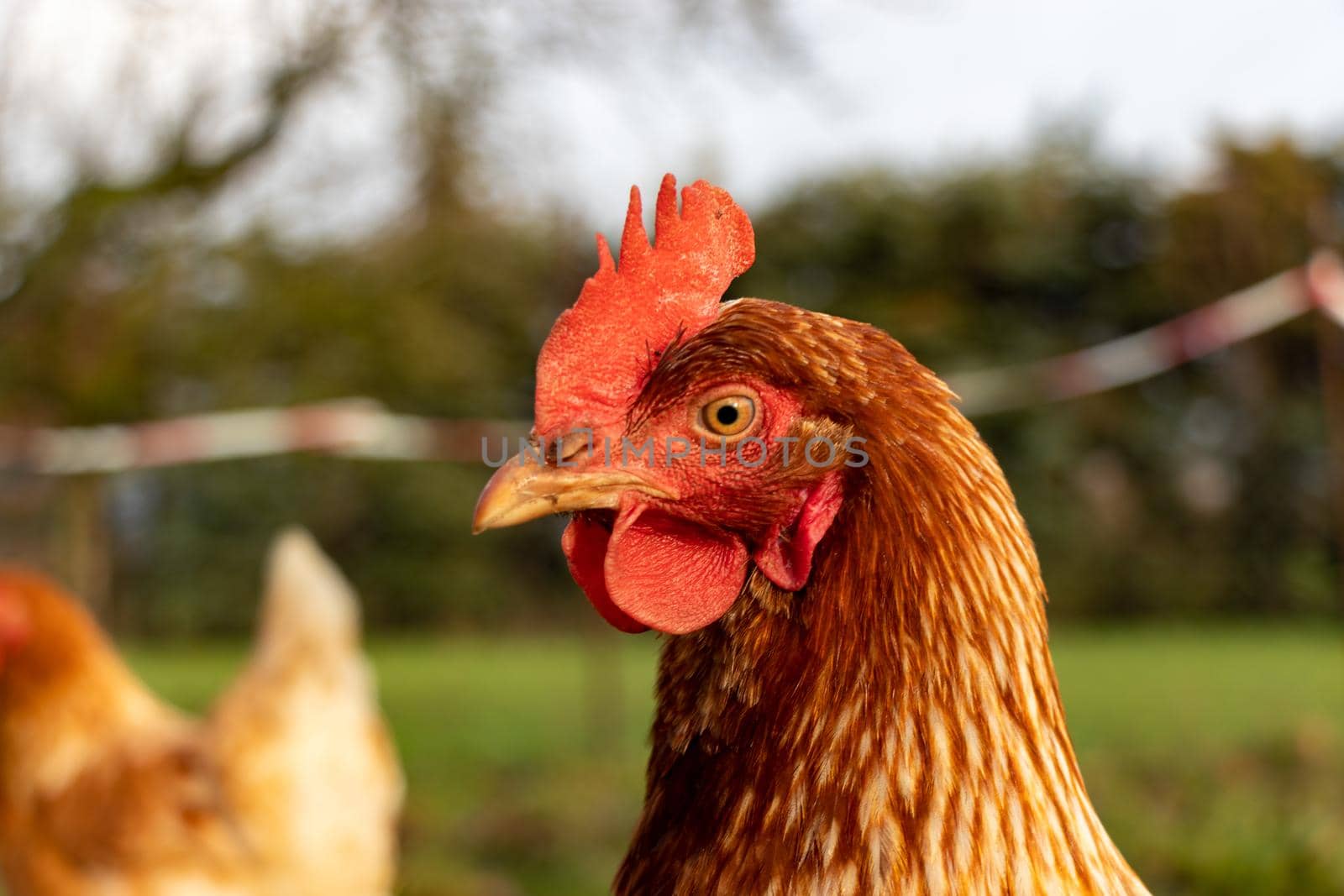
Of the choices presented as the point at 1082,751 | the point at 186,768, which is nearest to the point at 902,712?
the point at 186,768

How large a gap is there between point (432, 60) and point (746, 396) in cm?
455

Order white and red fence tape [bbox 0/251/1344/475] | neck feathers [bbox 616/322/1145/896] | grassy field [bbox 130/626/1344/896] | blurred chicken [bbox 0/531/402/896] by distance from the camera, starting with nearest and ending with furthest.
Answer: neck feathers [bbox 616/322/1145/896] → blurred chicken [bbox 0/531/402/896] → grassy field [bbox 130/626/1344/896] → white and red fence tape [bbox 0/251/1344/475]

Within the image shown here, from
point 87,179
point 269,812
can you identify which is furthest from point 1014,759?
point 87,179

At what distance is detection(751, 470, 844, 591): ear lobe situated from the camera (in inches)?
49.6

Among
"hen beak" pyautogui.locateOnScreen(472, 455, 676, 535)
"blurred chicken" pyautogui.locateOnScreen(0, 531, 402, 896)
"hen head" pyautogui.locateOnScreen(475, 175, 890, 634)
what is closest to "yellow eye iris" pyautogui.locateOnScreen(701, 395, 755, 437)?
"hen head" pyautogui.locateOnScreen(475, 175, 890, 634)

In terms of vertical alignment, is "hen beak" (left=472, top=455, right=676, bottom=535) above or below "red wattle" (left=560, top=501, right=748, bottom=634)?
above

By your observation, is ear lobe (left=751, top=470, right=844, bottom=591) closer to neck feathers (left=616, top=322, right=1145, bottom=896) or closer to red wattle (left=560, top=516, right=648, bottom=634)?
neck feathers (left=616, top=322, right=1145, bottom=896)

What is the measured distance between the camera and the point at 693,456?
128 centimetres

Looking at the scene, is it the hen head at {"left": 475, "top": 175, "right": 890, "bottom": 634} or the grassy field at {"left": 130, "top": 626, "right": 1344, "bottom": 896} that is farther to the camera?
the grassy field at {"left": 130, "top": 626, "right": 1344, "bottom": 896}

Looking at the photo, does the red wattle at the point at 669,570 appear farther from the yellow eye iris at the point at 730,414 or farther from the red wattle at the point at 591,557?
the yellow eye iris at the point at 730,414

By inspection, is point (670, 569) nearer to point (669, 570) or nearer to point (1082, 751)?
point (669, 570)

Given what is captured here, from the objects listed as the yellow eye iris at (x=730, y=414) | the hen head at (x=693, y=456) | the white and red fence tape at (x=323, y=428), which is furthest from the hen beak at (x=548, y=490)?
the white and red fence tape at (x=323, y=428)

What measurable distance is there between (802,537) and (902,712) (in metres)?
0.23

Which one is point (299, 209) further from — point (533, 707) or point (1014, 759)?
point (1014, 759)
